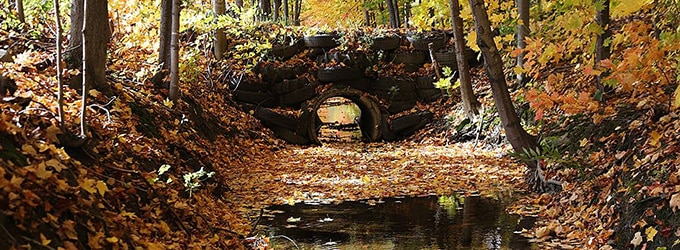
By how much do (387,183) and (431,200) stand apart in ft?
4.82

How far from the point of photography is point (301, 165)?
38.6 feet

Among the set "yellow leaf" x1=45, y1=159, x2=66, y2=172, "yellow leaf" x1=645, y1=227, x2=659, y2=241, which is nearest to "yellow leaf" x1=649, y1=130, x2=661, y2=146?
"yellow leaf" x1=645, y1=227, x2=659, y2=241

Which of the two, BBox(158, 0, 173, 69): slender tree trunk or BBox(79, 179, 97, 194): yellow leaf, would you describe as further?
BBox(158, 0, 173, 69): slender tree trunk

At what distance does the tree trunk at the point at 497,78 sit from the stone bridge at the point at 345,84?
8035mm

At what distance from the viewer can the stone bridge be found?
1575 cm

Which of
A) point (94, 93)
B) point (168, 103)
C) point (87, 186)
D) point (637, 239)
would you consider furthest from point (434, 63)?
point (87, 186)

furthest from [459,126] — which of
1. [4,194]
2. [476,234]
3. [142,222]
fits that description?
[4,194]

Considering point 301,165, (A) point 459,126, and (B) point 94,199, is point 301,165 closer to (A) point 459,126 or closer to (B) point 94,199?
Result: (A) point 459,126

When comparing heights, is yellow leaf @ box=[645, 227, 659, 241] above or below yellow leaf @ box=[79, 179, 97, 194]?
below

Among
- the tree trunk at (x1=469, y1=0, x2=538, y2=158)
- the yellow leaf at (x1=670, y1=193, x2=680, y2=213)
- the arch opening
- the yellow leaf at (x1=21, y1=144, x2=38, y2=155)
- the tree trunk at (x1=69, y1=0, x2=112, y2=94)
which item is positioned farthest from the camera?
the arch opening

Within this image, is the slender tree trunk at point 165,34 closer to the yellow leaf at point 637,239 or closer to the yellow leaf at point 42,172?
the yellow leaf at point 42,172

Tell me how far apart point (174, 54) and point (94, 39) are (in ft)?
7.68

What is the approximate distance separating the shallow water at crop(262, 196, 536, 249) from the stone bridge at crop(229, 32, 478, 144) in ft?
25.7

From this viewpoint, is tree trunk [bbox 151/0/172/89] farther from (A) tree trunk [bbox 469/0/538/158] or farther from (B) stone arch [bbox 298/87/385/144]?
(B) stone arch [bbox 298/87/385/144]
